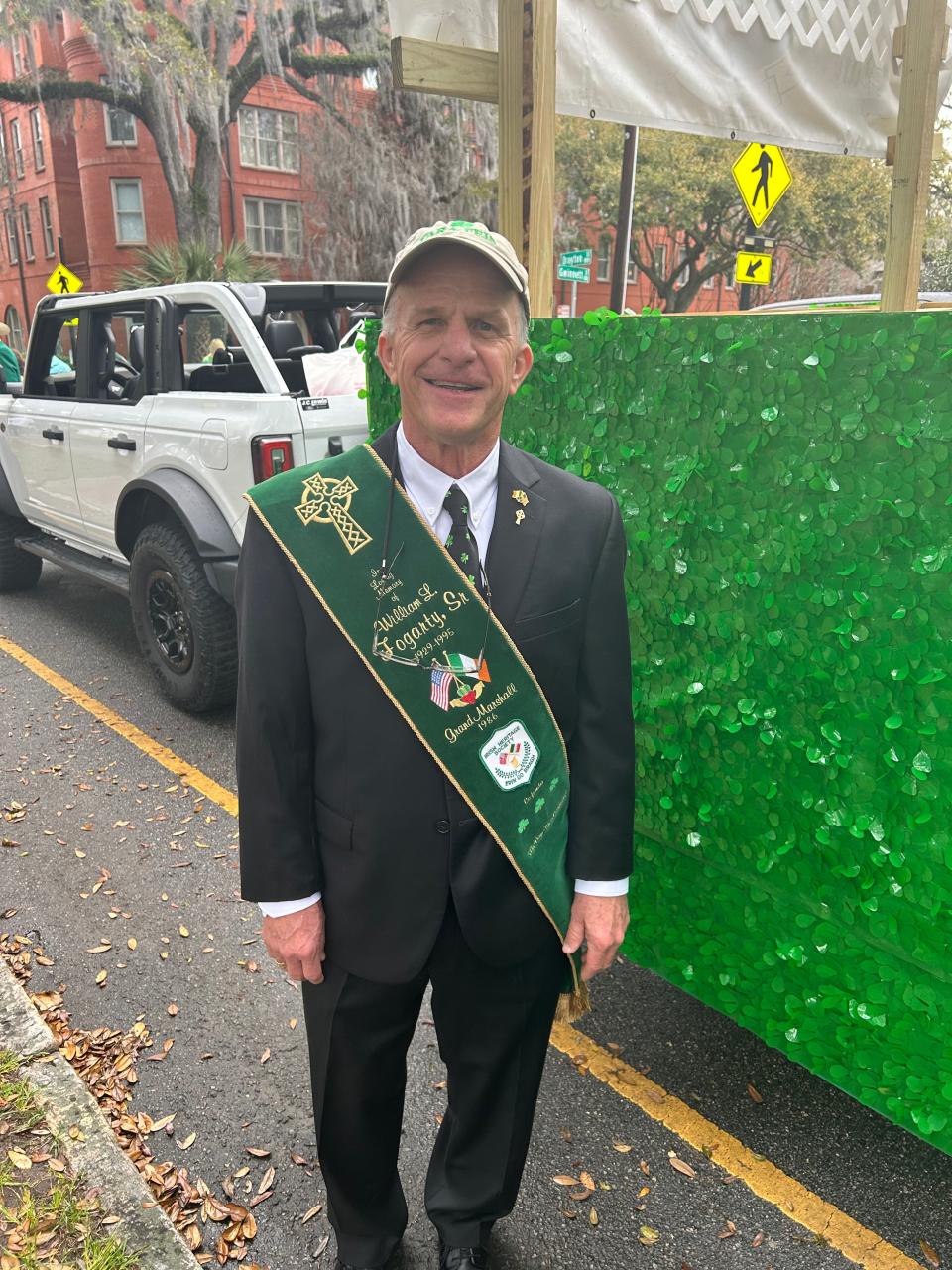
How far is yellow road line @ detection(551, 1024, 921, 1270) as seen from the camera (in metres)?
2.15

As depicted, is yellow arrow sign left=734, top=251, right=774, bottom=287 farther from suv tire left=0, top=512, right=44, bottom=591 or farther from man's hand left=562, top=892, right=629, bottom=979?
man's hand left=562, top=892, right=629, bottom=979

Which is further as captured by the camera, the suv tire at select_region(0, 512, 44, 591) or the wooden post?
the suv tire at select_region(0, 512, 44, 591)

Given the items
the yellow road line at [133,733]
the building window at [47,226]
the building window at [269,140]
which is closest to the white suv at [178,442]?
the yellow road line at [133,733]

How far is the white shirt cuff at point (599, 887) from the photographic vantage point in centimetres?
185

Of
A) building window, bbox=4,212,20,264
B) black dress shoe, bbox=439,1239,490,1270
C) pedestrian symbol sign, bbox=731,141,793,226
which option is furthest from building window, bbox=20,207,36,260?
black dress shoe, bbox=439,1239,490,1270

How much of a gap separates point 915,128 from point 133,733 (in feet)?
14.0

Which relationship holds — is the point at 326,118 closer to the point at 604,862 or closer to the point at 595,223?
the point at 595,223

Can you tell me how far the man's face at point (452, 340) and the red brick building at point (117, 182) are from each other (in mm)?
28347

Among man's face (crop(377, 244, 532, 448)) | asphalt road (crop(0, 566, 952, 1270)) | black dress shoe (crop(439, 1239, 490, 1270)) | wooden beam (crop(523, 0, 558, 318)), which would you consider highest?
wooden beam (crop(523, 0, 558, 318))

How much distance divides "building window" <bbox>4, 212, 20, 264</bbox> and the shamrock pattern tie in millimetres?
40381

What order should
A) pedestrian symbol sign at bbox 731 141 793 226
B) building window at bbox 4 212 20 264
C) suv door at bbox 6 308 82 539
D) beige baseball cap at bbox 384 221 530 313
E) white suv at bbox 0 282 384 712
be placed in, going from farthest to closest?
building window at bbox 4 212 20 264, pedestrian symbol sign at bbox 731 141 793 226, suv door at bbox 6 308 82 539, white suv at bbox 0 282 384 712, beige baseball cap at bbox 384 221 530 313

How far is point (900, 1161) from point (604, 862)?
4.25 ft

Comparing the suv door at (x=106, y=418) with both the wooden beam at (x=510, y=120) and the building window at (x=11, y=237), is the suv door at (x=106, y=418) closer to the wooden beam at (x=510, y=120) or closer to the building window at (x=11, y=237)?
the wooden beam at (x=510, y=120)

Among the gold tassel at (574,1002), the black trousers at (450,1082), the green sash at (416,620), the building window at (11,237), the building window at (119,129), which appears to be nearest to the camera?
the green sash at (416,620)
